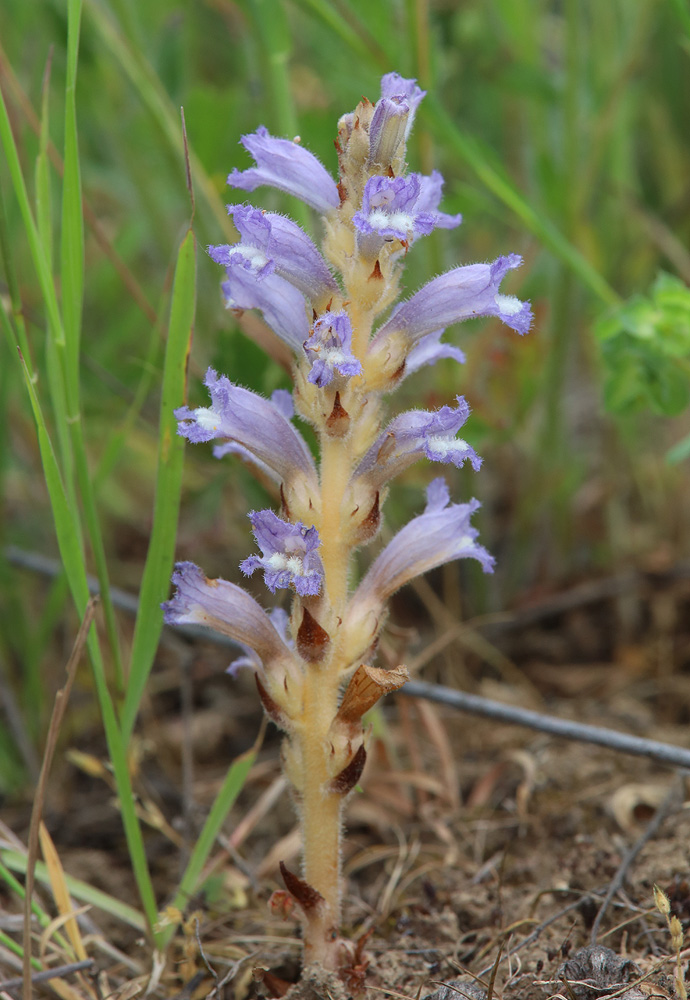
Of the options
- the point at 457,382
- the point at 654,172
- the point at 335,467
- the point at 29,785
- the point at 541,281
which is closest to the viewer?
the point at 335,467

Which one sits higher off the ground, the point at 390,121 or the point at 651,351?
the point at 390,121

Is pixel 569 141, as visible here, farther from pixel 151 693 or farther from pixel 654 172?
pixel 151 693

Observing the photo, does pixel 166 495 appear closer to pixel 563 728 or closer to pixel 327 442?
pixel 327 442

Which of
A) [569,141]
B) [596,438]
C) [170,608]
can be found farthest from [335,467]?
[596,438]

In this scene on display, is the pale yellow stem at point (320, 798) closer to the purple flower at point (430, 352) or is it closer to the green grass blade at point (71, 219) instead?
the purple flower at point (430, 352)

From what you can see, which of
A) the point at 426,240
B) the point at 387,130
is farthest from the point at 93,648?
the point at 426,240

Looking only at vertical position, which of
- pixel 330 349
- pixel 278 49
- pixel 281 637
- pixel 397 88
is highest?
pixel 278 49
